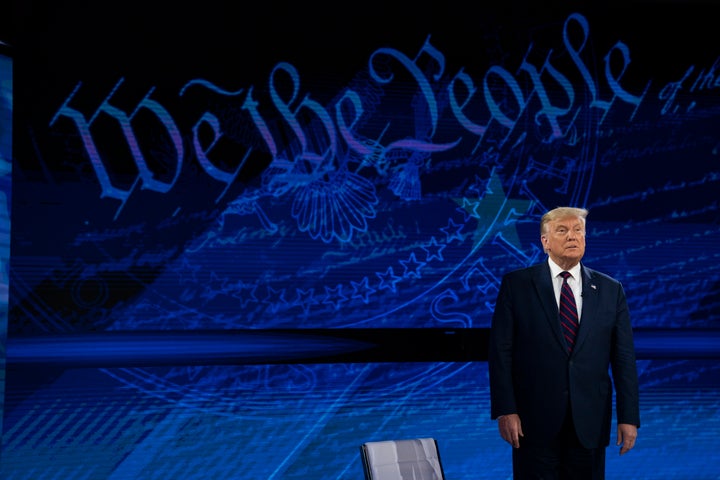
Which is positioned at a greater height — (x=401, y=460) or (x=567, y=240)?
(x=567, y=240)

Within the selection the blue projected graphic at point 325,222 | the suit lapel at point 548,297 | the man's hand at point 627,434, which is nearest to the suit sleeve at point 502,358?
the suit lapel at point 548,297

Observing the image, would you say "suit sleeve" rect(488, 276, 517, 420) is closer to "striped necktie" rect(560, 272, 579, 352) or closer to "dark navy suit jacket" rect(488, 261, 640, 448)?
"dark navy suit jacket" rect(488, 261, 640, 448)

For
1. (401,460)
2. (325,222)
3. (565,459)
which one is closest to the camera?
(401,460)

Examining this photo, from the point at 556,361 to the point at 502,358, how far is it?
20cm

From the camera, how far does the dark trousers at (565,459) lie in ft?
11.1

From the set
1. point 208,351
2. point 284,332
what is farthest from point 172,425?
point 284,332

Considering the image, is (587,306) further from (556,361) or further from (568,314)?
(556,361)

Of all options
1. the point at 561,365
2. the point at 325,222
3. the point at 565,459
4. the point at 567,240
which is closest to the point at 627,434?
the point at 565,459

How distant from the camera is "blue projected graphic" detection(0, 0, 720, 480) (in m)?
4.50

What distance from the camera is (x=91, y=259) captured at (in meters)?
4.52

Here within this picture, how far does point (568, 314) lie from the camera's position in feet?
11.3

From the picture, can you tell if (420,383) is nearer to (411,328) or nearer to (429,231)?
(411,328)

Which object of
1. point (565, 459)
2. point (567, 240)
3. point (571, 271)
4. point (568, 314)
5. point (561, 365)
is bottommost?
point (565, 459)

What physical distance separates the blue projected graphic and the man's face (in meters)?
1.43
